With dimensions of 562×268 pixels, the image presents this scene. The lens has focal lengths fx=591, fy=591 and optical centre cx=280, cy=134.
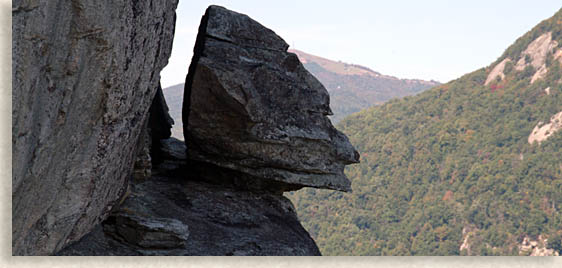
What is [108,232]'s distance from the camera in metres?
7.09

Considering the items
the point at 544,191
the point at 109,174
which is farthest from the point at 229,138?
the point at 544,191

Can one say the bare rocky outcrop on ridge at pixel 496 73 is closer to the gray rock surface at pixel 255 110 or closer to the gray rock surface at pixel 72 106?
the gray rock surface at pixel 255 110

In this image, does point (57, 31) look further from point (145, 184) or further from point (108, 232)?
point (145, 184)

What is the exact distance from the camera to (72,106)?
18.8 ft

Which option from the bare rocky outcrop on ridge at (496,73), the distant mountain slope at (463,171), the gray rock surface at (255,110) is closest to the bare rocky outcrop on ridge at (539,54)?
the distant mountain slope at (463,171)

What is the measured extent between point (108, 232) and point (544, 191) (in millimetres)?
70009

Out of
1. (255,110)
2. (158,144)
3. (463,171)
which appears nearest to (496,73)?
(463,171)

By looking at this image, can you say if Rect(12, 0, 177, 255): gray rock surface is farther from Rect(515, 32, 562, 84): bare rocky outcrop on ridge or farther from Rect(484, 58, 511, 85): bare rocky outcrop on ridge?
Rect(484, 58, 511, 85): bare rocky outcrop on ridge

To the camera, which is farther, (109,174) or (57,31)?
(109,174)

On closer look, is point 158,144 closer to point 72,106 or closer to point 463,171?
point 72,106

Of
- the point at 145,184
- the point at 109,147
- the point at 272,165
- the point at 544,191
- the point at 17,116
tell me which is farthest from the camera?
the point at 544,191

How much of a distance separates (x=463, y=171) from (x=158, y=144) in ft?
248

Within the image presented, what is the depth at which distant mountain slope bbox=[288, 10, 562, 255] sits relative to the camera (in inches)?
2648

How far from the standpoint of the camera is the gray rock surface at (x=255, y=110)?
8836 mm
